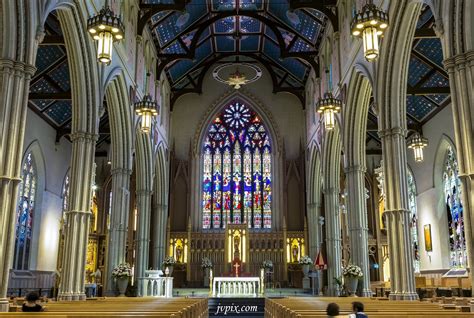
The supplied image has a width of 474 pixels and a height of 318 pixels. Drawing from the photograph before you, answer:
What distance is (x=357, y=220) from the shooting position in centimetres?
1945

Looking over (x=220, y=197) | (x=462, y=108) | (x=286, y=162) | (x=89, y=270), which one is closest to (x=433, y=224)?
(x=286, y=162)

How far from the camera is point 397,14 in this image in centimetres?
1468

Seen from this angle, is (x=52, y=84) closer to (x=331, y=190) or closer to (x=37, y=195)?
(x=37, y=195)

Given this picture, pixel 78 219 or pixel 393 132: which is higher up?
pixel 393 132

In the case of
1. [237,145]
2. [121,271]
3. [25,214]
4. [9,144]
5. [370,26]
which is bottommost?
[121,271]

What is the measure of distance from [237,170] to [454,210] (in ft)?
44.3

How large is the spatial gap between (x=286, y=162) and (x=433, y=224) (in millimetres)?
9778

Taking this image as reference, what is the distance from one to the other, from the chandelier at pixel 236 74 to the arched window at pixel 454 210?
12336 millimetres

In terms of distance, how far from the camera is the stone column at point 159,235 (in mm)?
28253

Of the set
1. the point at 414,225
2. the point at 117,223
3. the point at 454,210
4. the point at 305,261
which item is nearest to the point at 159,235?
the point at 305,261

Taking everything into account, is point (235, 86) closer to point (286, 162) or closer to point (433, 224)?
point (286, 162)

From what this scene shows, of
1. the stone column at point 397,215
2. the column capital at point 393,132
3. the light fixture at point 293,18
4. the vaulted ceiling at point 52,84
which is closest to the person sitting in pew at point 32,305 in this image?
the stone column at point 397,215

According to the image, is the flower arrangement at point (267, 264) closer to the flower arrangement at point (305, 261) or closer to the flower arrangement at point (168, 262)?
the flower arrangement at point (305, 261)

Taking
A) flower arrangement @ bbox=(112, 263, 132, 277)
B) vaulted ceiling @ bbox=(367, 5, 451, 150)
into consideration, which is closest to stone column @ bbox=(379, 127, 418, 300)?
vaulted ceiling @ bbox=(367, 5, 451, 150)
